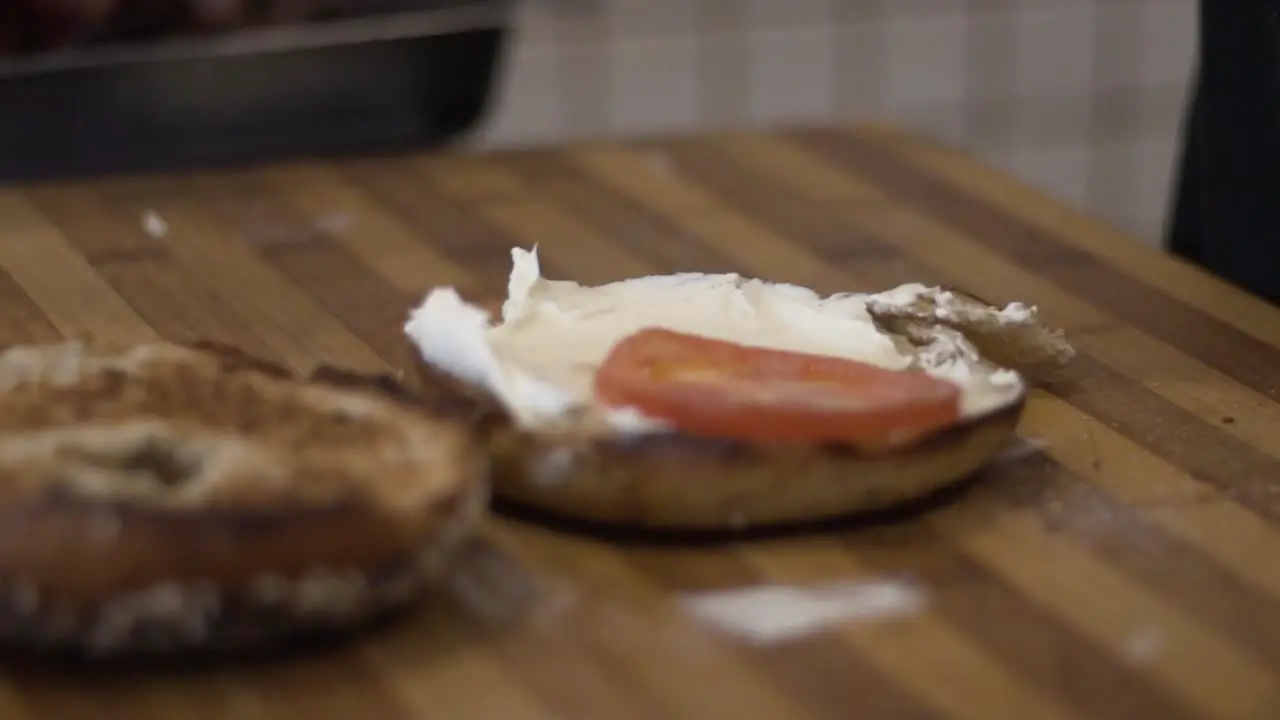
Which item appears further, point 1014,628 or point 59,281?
point 59,281

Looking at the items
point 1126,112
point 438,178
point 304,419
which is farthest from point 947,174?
point 1126,112

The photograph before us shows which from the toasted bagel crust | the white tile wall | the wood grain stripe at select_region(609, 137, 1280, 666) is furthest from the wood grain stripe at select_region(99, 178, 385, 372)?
the white tile wall

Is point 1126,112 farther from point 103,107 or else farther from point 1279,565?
point 1279,565

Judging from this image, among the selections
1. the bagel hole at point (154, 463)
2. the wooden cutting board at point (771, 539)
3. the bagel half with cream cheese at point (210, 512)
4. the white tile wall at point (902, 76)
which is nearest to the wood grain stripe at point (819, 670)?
the wooden cutting board at point (771, 539)

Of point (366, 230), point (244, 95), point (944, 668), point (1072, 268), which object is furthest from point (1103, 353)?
point (244, 95)

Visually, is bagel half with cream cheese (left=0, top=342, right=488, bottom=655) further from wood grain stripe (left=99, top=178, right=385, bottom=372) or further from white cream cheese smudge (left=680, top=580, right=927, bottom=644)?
wood grain stripe (left=99, top=178, right=385, bottom=372)

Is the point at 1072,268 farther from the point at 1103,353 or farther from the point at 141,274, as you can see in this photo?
the point at 141,274

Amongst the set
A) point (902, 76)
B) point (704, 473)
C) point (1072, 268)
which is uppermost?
point (704, 473)
